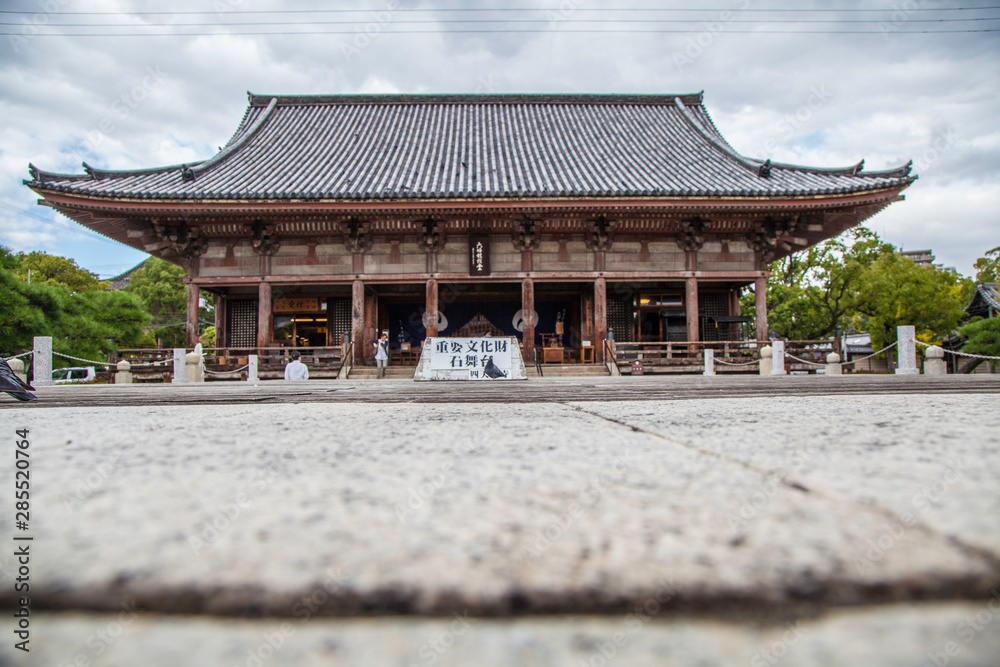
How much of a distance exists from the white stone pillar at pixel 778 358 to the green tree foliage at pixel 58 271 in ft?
101

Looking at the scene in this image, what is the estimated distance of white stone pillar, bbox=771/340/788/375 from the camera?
10.2 m

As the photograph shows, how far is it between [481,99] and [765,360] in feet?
38.2

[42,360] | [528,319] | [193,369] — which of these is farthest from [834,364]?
[42,360]

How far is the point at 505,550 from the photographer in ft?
1.56

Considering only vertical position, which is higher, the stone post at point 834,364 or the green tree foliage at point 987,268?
the green tree foliage at point 987,268

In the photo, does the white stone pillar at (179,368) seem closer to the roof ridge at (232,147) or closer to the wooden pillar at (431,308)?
the roof ridge at (232,147)

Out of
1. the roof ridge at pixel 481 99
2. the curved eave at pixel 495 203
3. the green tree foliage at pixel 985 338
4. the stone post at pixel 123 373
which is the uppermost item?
the roof ridge at pixel 481 99

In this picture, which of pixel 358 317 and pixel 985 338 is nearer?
pixel 358 317

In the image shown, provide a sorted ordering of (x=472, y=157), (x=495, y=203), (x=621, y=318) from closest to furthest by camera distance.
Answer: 1. (x=495, y=203)
2. (x=472, y=157)
3. (x=621, y=318)

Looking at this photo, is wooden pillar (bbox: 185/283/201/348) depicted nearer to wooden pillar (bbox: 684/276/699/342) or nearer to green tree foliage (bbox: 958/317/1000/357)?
wooden pillar (bbox: 684/276/699/342)

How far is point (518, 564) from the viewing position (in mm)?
452

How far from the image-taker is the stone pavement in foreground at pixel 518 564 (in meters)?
0.36

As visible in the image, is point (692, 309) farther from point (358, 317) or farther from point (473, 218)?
point (358, 317)

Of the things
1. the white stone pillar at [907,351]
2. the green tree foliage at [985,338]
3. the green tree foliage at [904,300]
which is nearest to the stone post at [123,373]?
the white stone pillar at [907,351]
